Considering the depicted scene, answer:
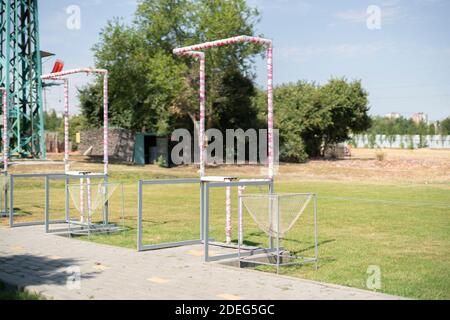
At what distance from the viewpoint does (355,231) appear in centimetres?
1170

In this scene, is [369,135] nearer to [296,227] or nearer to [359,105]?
[359,105]

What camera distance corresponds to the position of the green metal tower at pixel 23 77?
34.7 m

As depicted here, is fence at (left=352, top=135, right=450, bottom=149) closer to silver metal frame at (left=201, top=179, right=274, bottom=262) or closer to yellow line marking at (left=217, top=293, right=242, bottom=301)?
silver metal frame at (left=201, top=179, right=274, bottom=262)

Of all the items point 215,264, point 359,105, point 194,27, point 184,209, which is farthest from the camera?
point 359,105

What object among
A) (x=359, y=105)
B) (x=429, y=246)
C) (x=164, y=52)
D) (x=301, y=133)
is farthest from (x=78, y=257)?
(x=359, y=105)

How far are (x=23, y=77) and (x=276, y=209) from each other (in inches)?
1261

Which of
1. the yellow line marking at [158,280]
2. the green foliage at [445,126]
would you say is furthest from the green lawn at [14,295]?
the green foliage at [445,126]

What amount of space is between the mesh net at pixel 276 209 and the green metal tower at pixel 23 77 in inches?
1162

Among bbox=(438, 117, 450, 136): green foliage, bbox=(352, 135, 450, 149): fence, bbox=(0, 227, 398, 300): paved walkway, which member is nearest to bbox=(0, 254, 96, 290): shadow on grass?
bbox=(0, 227, 398, 300): paved walkway

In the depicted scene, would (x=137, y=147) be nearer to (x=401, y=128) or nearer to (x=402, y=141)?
(x=402, y=141)

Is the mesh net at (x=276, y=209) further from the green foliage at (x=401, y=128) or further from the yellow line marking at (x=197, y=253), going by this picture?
the green foliage at (x=401, y=128)

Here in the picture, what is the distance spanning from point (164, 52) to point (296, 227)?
2936 cm

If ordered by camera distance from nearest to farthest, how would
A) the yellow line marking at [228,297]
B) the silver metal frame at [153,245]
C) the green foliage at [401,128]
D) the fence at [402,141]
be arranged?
the yellow line marking at [228,297], the silver metal frame at [153,245], the fence at [402,141], the green foliage at [401,128]

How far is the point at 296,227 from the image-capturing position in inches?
484
